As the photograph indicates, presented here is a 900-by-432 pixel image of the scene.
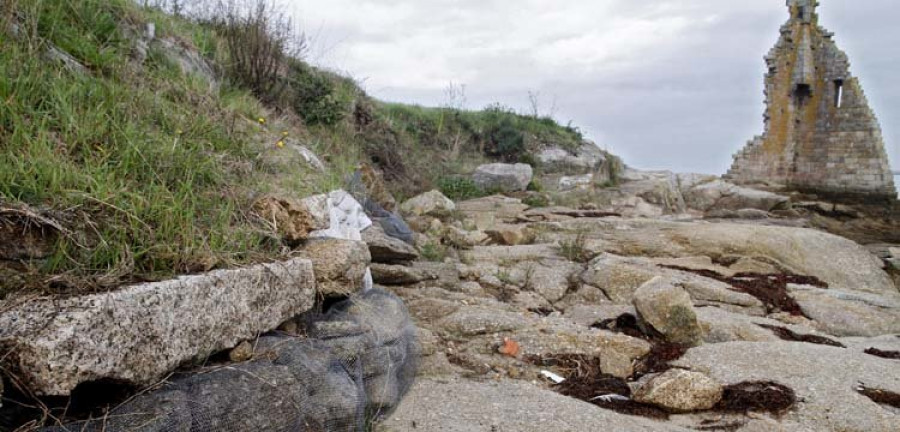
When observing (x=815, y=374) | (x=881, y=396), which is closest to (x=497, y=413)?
(x=815, y=374)

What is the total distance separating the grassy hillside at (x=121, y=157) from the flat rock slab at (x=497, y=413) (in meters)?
1.04

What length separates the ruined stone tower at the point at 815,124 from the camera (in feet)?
63.9

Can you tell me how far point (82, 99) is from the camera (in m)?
3.30

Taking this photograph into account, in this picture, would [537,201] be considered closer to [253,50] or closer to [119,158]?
[253,50]

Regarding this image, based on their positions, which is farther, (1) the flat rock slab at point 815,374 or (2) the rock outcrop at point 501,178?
(2) the rock outcrop at point 501,178

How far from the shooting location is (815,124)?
20.0 m

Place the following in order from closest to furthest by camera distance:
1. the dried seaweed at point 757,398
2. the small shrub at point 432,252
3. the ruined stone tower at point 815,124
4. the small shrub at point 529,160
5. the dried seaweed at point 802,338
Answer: the dried seaweed at point 757,398, the dried seaweed at point 802,338, the small shrub at point 432,252, the small shrub at point 529,160, the ruined stone tower at point 815,124

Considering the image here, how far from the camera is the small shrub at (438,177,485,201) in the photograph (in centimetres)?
1298

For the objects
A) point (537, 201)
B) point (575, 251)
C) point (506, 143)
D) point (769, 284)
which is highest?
point (506, 143)

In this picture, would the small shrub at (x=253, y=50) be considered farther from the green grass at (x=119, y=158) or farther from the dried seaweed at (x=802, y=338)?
the dried seaweed at (x=802, y=338)

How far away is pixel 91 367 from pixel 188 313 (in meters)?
0.44

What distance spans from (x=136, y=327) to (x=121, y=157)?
1305 millimetres

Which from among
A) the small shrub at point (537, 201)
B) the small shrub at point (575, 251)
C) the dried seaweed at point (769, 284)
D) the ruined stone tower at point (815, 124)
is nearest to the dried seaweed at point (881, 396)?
the dried seaweed at point (769, 284)

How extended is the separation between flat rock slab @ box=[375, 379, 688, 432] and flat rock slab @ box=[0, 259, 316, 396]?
2.68ft
